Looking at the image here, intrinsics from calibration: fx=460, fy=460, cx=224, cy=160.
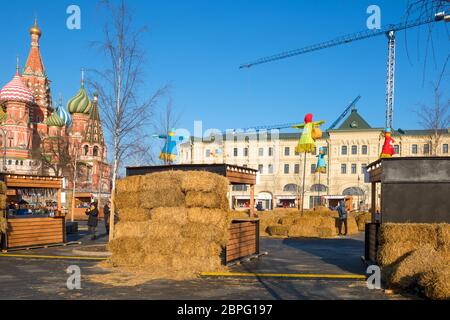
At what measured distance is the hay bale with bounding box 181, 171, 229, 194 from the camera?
1343 cm

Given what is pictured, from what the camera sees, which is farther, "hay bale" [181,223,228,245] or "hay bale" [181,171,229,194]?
"hay bale" [181,171,229,194]

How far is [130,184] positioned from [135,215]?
101 cm

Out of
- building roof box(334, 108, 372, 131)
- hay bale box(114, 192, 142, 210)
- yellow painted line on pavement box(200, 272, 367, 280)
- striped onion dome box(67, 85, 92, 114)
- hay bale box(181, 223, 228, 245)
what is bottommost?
yellow painted line on pavement box(200, 272, 367, 280)

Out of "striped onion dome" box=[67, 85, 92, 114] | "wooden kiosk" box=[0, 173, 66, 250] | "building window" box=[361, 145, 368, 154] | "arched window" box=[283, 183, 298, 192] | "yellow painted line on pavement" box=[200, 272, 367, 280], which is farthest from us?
"striped onion dome" box=[67, 85, 92, 114]

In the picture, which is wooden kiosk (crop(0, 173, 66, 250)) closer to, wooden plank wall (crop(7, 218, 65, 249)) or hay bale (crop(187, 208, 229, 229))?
wooden plank wall (crop(7, 218, 65, 249))

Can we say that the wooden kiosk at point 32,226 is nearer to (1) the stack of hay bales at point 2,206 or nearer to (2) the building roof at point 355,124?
(1) the stack of hay bales at point 2,206

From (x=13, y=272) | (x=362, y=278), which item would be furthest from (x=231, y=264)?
(x=13, y=272)

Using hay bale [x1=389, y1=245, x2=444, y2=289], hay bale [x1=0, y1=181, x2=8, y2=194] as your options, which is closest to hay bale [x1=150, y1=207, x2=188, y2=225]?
hay bale [x1=389, y1=245, x2=444, y2=289]

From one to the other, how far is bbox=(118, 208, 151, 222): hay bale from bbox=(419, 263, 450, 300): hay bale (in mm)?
7864

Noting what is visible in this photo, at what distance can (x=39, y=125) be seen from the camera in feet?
307

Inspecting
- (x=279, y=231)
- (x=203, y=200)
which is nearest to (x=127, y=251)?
(x=203, y=200)

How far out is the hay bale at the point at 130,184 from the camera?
14312 millimetres
